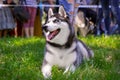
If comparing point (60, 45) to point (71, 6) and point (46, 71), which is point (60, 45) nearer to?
point (46, 71)

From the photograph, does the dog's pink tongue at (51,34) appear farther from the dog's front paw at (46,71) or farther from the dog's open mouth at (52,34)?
the dog's front paw at (46,71)

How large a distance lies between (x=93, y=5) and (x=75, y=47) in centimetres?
722

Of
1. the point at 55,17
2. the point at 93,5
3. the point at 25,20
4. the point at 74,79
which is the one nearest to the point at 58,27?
the point at 55,17

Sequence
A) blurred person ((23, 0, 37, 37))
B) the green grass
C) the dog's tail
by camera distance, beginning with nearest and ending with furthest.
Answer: the green grass, the dog's tail, blurred person ((23, 0, 37, 37))

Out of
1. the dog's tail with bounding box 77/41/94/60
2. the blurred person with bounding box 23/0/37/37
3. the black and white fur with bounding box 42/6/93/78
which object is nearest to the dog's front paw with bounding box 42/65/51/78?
the black and white fur with bounding box 42/6/93/78

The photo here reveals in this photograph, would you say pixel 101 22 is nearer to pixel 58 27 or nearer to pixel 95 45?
pixel 95 45

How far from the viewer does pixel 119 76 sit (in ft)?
17.4

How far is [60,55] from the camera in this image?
5.57 m

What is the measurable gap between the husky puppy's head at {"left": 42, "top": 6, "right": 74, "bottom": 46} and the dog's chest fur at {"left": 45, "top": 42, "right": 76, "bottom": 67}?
9 cm

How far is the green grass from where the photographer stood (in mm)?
5195

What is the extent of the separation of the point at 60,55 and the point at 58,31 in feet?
1.06

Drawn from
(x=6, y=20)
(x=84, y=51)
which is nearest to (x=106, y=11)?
(x=6, y=20)

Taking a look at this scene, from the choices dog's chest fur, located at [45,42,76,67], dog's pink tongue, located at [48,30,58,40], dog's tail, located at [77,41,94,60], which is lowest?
dog's tail, located at [77,41,94,60]

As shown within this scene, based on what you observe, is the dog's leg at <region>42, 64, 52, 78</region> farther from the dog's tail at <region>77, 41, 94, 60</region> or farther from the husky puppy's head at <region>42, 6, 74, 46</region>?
the dog's tail at <region>77, 41, 94, 60</region>
